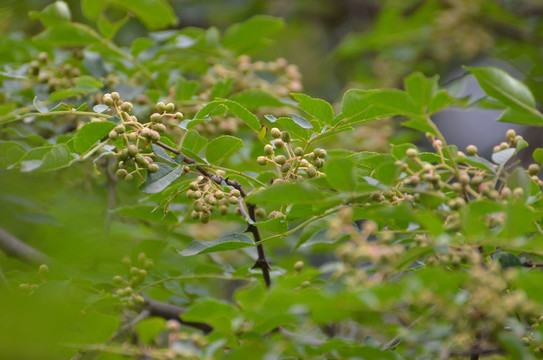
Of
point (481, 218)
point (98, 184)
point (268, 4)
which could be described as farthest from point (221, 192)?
point (268, 4)

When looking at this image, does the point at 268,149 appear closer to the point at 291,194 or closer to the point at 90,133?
the point at 291,194

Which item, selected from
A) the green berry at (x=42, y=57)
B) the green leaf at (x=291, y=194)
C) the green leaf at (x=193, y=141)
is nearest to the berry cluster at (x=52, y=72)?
the green berry at (x=42, y=57)

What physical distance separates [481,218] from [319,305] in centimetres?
42

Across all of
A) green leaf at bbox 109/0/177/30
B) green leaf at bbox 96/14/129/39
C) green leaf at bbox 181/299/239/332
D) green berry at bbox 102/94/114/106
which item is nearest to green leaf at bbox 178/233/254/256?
green leaf at bbox 181/299/239/332

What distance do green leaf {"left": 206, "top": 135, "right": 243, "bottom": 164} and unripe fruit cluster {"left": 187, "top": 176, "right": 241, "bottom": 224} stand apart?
2.3 inches

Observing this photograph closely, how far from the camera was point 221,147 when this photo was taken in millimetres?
1367

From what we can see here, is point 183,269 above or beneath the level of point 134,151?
beneath

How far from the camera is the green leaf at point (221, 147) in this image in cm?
136

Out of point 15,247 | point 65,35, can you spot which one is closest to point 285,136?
point 15,247

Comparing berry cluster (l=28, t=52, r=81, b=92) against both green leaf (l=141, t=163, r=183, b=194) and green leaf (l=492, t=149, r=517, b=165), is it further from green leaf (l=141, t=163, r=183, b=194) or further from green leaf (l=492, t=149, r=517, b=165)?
green leaf (l=492, t=149, r=517, b=165)

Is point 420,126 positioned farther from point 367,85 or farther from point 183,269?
point 367,85

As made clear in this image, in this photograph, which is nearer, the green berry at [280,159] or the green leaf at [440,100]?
the green leaf at [440,100]

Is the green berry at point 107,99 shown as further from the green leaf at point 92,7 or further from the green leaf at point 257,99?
the green leaf at point 92,7

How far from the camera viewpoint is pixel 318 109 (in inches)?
54.8
